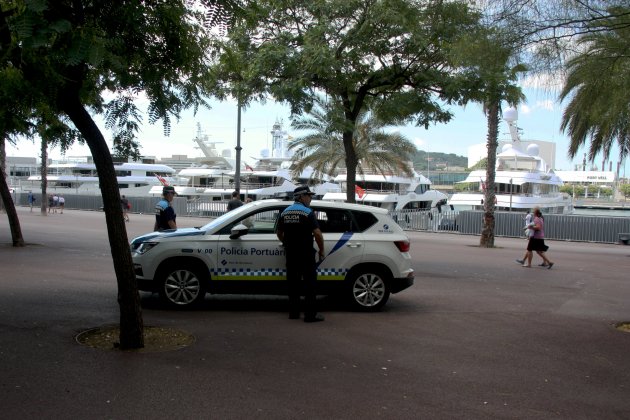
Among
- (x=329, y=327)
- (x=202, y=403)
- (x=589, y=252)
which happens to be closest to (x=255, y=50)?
(x=329, y=327)

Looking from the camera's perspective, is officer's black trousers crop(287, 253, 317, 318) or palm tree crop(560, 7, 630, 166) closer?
officer's black trousers crop(287, 253, 317, 318)

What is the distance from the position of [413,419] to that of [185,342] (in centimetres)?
304

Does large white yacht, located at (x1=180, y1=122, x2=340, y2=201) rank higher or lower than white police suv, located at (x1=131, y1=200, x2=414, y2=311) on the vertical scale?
higher

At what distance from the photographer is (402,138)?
1507 inches

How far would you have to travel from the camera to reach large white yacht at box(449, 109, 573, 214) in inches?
1663

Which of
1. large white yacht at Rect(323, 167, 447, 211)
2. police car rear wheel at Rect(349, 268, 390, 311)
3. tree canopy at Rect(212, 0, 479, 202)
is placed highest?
tree canopy at Rect(212, 0, 479, 202)

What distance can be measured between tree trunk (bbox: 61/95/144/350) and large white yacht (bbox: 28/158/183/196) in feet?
182

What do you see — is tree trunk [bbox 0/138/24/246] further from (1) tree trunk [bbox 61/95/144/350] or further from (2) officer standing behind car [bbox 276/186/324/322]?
(1) tree trunk [bbox 61/95/144/350]

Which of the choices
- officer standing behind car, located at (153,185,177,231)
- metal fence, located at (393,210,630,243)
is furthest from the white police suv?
metal fence, located at (393,210,630,243)

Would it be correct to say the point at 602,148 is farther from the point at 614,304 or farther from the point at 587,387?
the point at 587,387

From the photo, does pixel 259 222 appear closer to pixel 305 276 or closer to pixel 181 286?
pixel 305 276

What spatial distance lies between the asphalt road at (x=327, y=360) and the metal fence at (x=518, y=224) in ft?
63.5

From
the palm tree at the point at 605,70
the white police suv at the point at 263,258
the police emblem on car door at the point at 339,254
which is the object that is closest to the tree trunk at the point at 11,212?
the white police suv at the point at 263,258

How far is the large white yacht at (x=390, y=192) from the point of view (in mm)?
46312
